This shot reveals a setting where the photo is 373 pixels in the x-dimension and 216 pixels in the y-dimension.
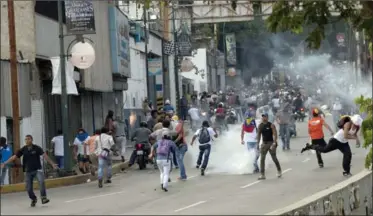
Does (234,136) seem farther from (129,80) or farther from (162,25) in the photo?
(162,25)

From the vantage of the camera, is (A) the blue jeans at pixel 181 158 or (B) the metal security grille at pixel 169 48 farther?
(B) the metal security grille at pixel 169 48

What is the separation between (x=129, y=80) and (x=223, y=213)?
32061 millimetres

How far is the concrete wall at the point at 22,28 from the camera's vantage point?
27.2 m

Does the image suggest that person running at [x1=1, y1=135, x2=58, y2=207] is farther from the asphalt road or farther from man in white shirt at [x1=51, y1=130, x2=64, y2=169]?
man in white shirt at [x1=51, y1=130, x2=64, y2=169]

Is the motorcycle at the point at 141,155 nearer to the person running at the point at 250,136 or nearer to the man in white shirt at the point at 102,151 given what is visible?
the person running at the point at 250,136

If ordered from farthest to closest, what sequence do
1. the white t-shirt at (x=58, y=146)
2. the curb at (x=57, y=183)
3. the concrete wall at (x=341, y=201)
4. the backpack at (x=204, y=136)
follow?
the white t-shirt at (x=58, y=146), the backpack at (x=204, y=136), the curb at (x=57, y=183), the concrete wall at (x=341, y=201)

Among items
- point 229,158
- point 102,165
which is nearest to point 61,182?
point 102,165

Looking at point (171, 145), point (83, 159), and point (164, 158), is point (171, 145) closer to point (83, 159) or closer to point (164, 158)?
point (164, 158)

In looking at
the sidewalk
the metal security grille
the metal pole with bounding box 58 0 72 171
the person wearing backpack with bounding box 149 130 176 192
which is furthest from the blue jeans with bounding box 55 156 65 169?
the metal security grille

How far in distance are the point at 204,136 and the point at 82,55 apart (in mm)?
5069

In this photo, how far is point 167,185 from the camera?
2248 centimetres

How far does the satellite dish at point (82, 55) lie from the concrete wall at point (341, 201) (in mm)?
13558

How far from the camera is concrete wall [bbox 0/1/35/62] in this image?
2719cm

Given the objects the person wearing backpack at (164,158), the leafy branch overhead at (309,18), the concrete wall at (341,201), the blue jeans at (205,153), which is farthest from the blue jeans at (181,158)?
the leafy branch overhead at (309,18)
